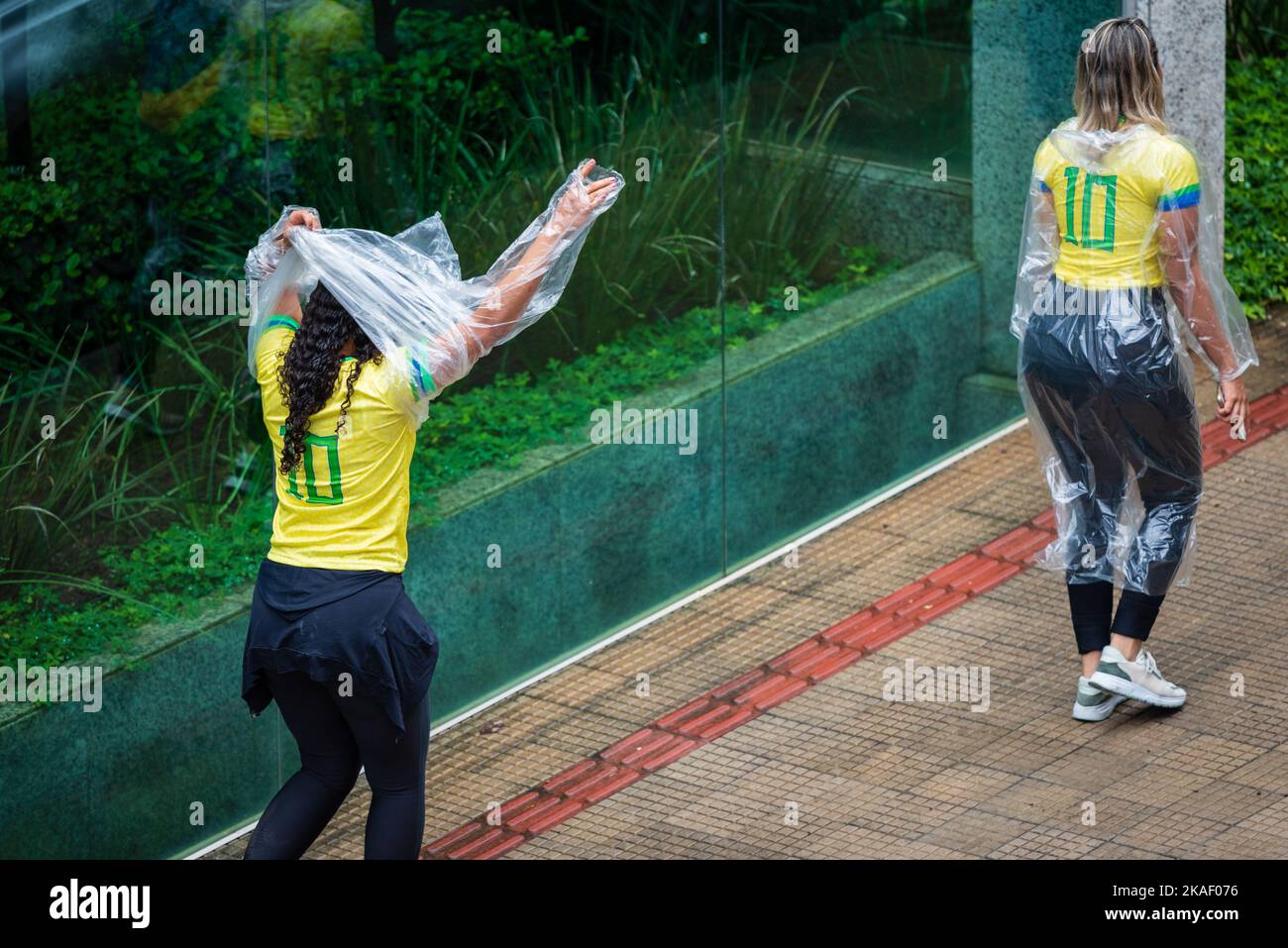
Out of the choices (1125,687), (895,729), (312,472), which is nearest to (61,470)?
(312,472)

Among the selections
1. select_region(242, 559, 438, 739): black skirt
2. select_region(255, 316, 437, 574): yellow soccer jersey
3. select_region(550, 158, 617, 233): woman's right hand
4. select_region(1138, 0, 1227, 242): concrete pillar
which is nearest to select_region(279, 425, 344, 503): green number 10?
select_region(255, 316, 437, 574): yellow soccer jersey

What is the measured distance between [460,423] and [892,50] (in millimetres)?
2352

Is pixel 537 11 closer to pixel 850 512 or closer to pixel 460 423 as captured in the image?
pixel 460 423

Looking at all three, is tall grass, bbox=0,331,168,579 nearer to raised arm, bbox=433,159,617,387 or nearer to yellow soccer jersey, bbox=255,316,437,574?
yellow soccer jersey, bbox=255,316,437,574

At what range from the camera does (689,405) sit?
7.14 metres

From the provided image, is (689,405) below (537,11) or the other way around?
below

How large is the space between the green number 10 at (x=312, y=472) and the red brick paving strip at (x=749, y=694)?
1407 mm

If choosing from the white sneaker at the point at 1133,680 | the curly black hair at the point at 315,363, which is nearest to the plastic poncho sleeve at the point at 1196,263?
the white sneaker at the point at 1133,680

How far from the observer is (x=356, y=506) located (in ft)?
15.6

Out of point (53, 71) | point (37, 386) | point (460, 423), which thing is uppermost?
point (53, 71)

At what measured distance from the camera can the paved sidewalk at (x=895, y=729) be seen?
559cm

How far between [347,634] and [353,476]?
37cm

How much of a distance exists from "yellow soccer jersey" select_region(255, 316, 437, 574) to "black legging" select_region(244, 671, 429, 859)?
32 cm

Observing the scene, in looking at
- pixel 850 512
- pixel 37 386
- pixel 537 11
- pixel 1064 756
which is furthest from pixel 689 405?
pixel 37 386
